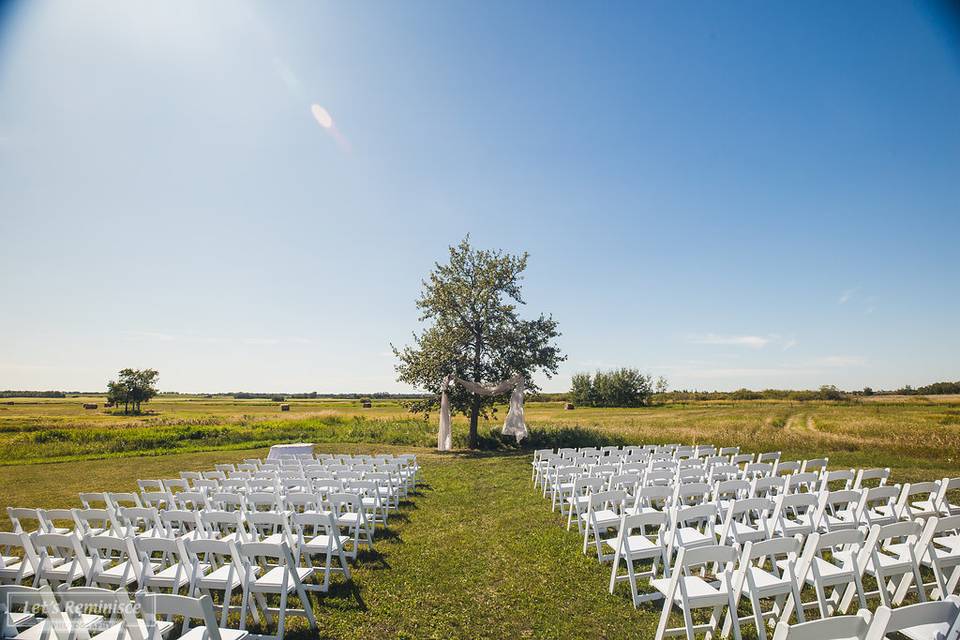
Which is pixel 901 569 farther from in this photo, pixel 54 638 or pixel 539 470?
pixel 54 638

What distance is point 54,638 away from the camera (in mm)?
3695

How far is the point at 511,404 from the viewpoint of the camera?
1866cm

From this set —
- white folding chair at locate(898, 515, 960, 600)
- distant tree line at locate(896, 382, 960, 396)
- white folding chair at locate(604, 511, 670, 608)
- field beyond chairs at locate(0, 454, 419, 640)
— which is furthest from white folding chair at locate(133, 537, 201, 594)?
distant tree line at locate(896, 382, 960, 396)

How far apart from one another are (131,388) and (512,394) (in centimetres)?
6767

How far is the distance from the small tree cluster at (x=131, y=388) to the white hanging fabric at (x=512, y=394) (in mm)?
65239

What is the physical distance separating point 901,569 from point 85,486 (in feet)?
59.9

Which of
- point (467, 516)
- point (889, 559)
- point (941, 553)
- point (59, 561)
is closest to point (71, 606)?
point (59, 561)

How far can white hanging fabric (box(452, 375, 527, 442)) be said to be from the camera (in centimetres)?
1802

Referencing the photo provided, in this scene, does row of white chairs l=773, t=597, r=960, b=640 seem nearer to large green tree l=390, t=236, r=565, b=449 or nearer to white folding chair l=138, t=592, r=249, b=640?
white folding chair l=138, t=592, r=249, b=640

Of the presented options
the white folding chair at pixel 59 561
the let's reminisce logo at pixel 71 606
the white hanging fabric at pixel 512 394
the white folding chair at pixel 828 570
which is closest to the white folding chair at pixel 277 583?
the let's reminisce logo at pixel 71 606

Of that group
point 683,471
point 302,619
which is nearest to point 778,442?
point 683,471

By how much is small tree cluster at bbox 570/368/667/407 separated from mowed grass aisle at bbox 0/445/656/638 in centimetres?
6660

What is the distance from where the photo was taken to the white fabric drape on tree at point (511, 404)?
1806cm

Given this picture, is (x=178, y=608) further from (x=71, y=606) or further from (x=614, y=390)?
(x=614, y=390)
